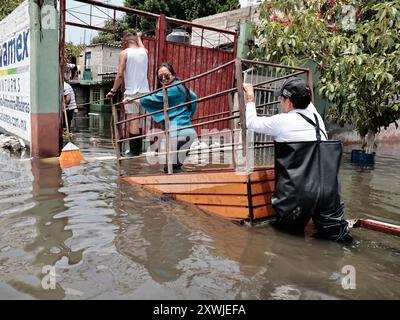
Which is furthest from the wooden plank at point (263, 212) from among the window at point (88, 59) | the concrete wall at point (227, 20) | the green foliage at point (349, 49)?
the window at point (88, 59)

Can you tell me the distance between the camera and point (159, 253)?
3143mm

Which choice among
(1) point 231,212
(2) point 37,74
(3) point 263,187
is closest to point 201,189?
(1) point 231,212

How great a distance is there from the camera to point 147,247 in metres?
3.25

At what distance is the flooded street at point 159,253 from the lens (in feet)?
8.44

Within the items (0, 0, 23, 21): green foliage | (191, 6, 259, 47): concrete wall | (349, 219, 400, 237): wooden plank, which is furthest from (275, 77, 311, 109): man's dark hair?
(0, 0, 23, 21): green foliage

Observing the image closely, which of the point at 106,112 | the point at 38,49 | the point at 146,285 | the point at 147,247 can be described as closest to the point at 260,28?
the point at 38,49

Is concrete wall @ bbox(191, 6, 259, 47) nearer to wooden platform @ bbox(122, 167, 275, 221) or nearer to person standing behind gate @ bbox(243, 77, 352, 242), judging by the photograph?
wooden platform @ bbox(122, 167, 275, 221)

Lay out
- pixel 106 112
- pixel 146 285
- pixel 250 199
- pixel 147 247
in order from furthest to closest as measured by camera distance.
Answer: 1. pixel 106 112
2. pixel 250 199
3. pixel 147 247
4. pixel 146 285

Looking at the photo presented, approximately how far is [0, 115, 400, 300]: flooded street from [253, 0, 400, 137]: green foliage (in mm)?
2230

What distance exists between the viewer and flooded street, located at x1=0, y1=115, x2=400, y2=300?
8.44ft

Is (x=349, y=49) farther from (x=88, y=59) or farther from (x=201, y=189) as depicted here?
(x=88, y=59)

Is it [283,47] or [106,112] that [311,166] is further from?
[106,112]

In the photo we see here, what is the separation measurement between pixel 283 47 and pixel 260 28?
1.19 metres

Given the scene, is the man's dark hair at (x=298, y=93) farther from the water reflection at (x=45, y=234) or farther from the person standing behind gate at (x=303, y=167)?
the water reflection at (x=45, y=234)
